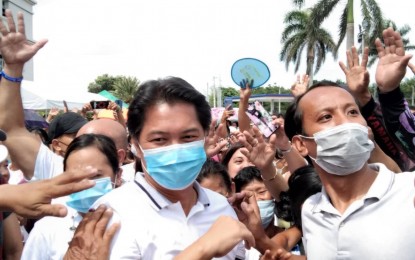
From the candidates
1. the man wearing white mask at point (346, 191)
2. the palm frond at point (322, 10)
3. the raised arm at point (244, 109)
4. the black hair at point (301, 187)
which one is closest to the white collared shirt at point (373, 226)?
the man wearing white mask at point (346, 191)

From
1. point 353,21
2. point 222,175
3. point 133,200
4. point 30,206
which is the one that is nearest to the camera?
point 30,206

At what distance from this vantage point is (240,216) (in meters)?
2.23

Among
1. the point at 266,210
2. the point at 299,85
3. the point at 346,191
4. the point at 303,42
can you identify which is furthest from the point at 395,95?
the point at 303,42

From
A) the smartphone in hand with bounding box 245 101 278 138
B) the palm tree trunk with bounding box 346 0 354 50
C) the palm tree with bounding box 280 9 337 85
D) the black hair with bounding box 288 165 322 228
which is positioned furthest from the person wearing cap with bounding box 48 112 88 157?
the palm tree with bounding box 280 9 337 85

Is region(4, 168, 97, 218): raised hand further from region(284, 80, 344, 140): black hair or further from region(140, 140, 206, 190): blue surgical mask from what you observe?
region(284, 80, 344, 140): black hair

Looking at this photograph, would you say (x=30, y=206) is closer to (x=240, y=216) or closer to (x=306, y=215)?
(x=240, y=216)

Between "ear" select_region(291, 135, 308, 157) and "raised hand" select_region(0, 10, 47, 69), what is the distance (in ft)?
4.54

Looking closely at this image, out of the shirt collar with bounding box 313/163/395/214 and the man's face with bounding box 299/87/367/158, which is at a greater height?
the man's face with bounding box 299/87/367/158

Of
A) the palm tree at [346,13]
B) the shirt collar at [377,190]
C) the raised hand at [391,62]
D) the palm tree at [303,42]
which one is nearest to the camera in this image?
Result: the shirt collar at [377,190]

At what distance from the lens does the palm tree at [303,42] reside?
3114cm

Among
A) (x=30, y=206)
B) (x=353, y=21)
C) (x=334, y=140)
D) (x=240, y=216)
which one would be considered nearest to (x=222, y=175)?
(x=240, y=216)

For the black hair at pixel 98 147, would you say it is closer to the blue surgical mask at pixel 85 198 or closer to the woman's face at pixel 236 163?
the blue surgical mask at pixel 85 198

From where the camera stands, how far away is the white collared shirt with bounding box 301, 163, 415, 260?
1.78 m

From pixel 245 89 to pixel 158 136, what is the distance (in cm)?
259
